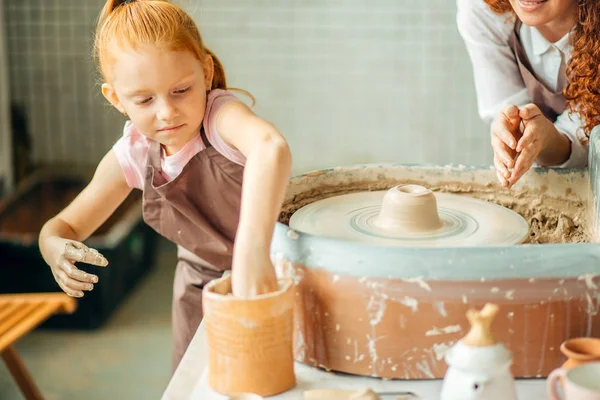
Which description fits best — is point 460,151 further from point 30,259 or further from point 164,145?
point 164,145

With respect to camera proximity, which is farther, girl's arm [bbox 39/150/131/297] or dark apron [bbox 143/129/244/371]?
dark apron [bbox 143/129/244/371]

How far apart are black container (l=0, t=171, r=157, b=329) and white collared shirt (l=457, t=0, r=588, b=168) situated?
1.72 metres

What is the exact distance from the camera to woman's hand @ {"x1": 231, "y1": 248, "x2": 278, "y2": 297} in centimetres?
114

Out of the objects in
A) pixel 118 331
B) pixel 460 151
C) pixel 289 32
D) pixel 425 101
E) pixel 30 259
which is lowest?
pixel 118 331

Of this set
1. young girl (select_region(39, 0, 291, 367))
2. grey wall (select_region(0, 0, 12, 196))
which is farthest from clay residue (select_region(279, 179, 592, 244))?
grey wall (select_region(0, 0, 12, 196))

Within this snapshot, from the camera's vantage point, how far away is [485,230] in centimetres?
141

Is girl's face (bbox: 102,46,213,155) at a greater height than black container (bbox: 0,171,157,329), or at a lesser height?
greater

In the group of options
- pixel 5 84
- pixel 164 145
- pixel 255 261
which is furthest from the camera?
pixel 5 84

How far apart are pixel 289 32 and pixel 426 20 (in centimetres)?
60

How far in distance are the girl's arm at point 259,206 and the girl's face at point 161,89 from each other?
0.14 m

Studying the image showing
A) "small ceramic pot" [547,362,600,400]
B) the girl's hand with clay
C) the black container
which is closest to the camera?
"small ceramic pot" [547,362,600,400]

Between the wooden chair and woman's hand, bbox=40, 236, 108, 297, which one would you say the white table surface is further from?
the wooden chair

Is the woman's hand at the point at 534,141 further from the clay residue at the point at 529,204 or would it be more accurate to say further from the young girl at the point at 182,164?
the young girl at the point at 182,164

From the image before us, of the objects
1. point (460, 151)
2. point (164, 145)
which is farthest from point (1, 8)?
point (164, 145)
